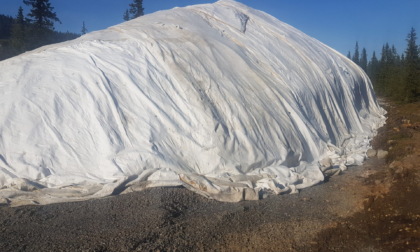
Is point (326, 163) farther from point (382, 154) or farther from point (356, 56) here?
point (356, 56)

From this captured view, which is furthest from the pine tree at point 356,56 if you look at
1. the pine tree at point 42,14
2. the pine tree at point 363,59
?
the pine tree at point 42,14

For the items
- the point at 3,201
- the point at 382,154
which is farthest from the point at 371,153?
the point at 3,201

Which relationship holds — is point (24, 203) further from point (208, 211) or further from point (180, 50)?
point (180, 50)

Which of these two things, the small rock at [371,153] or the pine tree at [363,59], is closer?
the small rock at [371,153]

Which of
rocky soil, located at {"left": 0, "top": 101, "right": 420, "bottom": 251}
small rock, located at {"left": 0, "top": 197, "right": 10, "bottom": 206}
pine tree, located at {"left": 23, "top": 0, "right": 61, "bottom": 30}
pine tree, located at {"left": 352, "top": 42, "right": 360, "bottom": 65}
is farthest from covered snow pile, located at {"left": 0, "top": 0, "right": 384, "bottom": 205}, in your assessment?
pine tree, located at {"left": 352, "top": 42, "right": 360, "bottom": 65}

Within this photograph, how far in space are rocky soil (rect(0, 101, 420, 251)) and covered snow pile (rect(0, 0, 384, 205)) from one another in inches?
13.1

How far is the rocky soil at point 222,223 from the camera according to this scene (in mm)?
3834

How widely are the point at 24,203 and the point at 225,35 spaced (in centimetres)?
648

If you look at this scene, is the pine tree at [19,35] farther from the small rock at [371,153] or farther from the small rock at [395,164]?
the small rock at [395,164]

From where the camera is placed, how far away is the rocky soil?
12.6 feet

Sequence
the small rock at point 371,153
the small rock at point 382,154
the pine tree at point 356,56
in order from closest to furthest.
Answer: the small rock at point 382,154 < the small rock at point 371,153 < the pine tree at point 356,56

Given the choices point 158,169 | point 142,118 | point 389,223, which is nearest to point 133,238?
point 158,169

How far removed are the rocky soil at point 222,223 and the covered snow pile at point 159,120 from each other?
33 cm

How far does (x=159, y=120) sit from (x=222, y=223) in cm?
250
